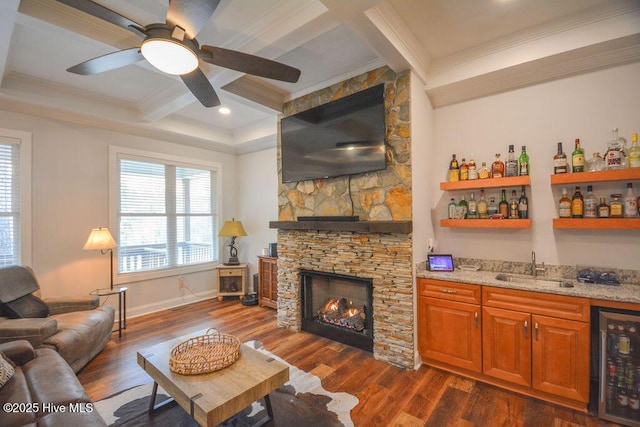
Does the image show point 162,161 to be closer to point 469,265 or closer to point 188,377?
point 188,377

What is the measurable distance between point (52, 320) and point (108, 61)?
2207 mm

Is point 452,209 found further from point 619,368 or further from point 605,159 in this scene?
point 619,368

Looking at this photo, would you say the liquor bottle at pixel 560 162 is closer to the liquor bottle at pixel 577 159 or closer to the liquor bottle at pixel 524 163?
the liquor bottle at pixel 577 159

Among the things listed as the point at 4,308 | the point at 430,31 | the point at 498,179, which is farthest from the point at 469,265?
the point at 4,308

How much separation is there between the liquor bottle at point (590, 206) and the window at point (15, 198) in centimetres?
571

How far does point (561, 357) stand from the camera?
7.13 feet

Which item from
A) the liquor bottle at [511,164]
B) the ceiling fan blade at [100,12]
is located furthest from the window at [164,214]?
the liquor bottle at [511,164]

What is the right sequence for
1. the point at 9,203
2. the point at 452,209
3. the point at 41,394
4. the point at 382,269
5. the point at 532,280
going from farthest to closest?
the point at 9,203
the point at 452,209
the point at 382,269
the point at 532,280
the point at 41,394

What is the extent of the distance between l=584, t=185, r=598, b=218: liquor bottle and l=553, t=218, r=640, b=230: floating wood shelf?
76 millimetres

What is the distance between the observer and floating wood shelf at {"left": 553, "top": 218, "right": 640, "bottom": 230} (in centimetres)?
217

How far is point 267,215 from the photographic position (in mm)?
5145

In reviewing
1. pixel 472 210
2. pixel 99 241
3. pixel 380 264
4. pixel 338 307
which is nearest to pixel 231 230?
pixel 99 241

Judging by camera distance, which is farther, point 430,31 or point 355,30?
point 430,31

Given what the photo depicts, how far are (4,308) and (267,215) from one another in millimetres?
3282
